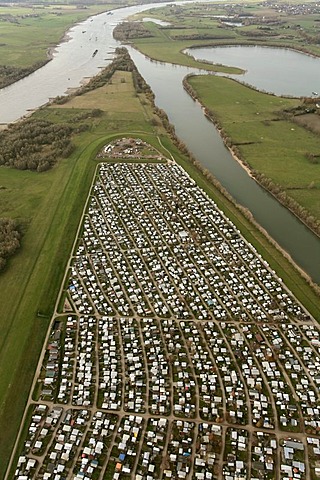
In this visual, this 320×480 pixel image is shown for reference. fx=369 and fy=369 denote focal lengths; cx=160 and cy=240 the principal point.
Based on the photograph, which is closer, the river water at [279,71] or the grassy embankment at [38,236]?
the grassy embankment at [38,236]

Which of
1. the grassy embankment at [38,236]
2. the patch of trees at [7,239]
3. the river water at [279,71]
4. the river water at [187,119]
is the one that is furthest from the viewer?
the river water at [279,71]

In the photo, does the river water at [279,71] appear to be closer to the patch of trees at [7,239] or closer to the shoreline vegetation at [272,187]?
the shoreline vegetation at [272,187]

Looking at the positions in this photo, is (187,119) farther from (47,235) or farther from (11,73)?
(11,73)

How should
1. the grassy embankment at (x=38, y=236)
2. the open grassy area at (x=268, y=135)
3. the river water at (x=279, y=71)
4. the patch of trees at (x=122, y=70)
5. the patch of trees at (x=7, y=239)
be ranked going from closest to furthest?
the grassy embankment at (x=38, y=236) → the patch of trees at (x=7, y=239) → the open grassy area at (x=268, y=135) → the patch of trees at (x=122, y=70) → the river water at (x=279, y=71)

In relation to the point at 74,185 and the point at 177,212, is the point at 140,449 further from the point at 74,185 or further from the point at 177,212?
the point at 74,185

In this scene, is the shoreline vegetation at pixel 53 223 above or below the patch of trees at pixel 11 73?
below

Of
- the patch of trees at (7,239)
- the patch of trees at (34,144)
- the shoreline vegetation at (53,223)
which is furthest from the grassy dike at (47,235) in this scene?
the patch of trees at (34,144)

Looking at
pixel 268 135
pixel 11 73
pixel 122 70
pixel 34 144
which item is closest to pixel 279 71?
pixel 122 70

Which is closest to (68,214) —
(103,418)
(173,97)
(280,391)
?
(103,418)

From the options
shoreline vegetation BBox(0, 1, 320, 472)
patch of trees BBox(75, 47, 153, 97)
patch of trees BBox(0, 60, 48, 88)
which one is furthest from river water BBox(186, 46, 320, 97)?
patch of trees BBox(0, 60, 48, 88)

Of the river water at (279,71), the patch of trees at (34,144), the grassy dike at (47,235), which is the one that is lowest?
the grassy dike at (47,235)
